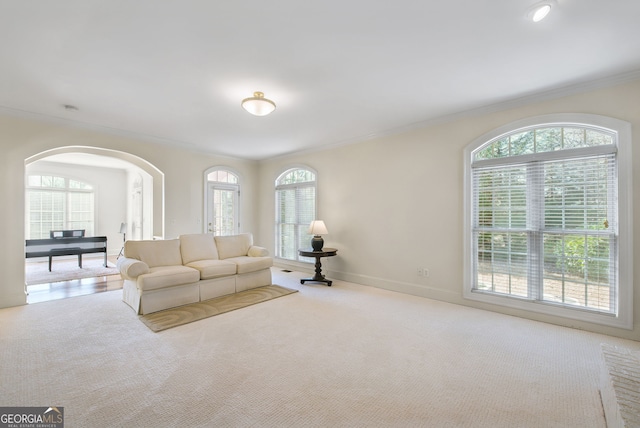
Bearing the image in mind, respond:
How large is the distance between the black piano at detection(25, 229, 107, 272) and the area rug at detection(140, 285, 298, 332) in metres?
3.90

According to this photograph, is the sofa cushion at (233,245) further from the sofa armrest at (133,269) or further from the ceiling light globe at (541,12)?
the ceiling light globe at (541,12)

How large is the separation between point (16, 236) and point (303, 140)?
455 cm

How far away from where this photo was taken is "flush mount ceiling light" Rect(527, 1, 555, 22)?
192cm

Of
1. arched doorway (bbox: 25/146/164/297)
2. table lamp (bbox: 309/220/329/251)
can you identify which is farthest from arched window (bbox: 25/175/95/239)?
table lamp (bbox: 309/220/329/251)

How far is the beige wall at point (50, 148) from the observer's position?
3.85 m

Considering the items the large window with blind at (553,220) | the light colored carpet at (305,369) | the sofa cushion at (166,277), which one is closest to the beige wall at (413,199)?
the large window with blind at (553,220)

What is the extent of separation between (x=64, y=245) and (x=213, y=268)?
4.24 meters

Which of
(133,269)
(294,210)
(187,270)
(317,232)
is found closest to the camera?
(133,269)

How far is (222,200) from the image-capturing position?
6652 millimetres

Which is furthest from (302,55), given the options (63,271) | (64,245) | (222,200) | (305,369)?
(63,271)

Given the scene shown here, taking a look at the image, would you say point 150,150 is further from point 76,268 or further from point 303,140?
point 76,268

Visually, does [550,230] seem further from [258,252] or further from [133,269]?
[133,269]

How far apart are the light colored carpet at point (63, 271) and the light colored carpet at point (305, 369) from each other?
2253 mm

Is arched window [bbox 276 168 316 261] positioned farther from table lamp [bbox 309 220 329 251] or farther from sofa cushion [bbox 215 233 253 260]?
sofa cushion [bbox 215 233 253 260]
